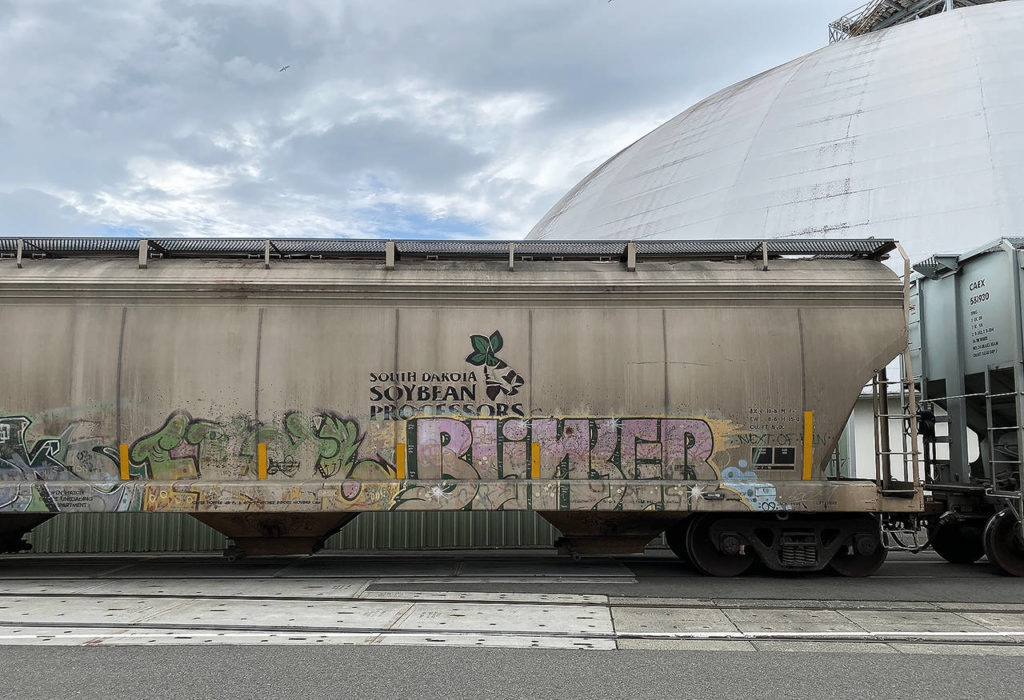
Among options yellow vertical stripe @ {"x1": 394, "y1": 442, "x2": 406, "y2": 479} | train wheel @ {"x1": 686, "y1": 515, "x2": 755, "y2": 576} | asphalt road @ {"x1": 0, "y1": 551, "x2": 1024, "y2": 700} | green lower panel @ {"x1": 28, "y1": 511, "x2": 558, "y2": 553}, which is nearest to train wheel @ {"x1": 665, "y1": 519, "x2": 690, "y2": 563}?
train wheel @ {"x1": 686, "y1": 515, "x2": 755, "y2": 576}

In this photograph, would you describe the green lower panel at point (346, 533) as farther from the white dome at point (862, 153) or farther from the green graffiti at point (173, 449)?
the white dome at point (862, 153)

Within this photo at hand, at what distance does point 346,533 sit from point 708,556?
5881 millimetres

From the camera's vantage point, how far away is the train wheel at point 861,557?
8.67 meters

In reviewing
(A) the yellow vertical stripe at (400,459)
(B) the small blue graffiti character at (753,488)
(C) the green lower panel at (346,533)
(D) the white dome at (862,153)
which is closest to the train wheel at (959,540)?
(B) the small blue graffiti character at (753,488)

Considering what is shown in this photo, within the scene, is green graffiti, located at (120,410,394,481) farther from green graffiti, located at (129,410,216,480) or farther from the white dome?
the white dome

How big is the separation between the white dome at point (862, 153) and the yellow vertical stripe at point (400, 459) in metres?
16.4

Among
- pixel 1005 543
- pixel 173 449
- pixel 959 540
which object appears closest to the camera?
pixel 173 449

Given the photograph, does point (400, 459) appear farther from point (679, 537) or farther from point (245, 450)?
point (679, 537)

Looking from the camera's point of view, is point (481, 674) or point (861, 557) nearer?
point (481, 674)

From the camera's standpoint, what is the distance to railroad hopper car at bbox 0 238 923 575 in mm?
8344

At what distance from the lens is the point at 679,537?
945 centimetres

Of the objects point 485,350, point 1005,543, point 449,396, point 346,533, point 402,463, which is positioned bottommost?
point 346,533

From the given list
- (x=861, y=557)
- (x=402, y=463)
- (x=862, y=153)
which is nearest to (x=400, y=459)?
(x=402, y=463)

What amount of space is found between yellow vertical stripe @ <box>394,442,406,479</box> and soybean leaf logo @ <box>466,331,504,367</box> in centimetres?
126
